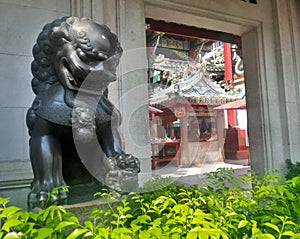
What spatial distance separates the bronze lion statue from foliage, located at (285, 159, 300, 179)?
7.58 feet

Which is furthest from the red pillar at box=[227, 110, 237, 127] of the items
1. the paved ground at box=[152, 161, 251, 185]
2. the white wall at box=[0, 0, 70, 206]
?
the white wall at box=[0, 0, 70, 206]

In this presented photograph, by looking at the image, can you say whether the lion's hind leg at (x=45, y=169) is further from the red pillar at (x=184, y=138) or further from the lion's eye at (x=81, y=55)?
the red pillar at (x=184, y=138)

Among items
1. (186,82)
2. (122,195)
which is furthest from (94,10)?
(186,82)

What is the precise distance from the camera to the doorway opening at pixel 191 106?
8.70 m

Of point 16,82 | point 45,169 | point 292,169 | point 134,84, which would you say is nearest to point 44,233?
point 45,169

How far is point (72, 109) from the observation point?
0.98 meters

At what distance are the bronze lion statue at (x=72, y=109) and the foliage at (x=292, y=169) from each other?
231 centimetres

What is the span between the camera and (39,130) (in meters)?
0.98

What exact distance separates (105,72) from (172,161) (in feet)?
28.9

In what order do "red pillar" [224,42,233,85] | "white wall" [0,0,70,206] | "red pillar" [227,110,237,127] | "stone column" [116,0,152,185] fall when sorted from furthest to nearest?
"red pillar" [227,110,237,127], "red pillar" [224,42,233,85], "stone column" [116,0,152,185], "white wall" [0,0,70,206]

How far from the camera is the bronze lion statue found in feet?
3.14

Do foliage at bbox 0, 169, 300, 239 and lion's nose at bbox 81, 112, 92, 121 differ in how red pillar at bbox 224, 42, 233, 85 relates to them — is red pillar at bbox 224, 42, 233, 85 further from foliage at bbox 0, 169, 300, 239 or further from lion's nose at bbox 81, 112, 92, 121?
lion's nose at bbox 81, 112, 92, 121

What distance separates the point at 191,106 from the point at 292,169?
6325 mm

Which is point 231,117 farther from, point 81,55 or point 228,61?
point 81,55
